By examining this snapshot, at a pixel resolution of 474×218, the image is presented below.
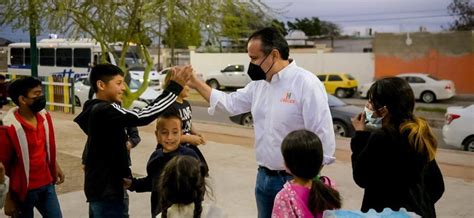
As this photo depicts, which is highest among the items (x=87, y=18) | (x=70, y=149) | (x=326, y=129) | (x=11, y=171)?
(x=87, y=18)

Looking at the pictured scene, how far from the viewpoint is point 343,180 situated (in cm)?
757

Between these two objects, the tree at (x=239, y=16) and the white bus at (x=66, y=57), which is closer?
the tree at (x=239, y=16)

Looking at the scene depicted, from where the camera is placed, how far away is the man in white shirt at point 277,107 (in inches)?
124

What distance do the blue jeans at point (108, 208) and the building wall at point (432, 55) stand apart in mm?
26909

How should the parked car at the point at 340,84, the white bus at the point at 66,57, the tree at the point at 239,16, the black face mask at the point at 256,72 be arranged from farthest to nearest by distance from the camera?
the parked car at the point at 340,84 → the white bus at the point at 66,57 → the tree at the point at 239,16 → the black face mask at the point at 256,72

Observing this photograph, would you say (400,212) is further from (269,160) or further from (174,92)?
(174,92)

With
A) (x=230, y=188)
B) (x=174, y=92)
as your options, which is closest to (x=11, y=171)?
(x=174, y=92)

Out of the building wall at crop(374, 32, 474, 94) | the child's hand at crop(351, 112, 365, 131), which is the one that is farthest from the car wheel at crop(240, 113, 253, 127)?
the building wall at crop(374, 32, 474, 94)

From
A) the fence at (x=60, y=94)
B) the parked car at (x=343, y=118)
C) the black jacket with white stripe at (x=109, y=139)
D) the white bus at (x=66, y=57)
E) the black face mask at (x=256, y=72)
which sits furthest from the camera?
the white bus at (x=66, y=57)

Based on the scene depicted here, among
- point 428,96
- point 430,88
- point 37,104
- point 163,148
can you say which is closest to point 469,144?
point 163,148

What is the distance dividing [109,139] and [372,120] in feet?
5.01

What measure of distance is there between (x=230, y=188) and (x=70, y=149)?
4.31 meters

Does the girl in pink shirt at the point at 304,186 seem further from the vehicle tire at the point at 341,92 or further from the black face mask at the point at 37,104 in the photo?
the vehicle tire at the point at 341,92

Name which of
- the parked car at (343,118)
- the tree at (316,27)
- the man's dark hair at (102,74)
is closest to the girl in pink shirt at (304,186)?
the man's dark hair at (102,74)
